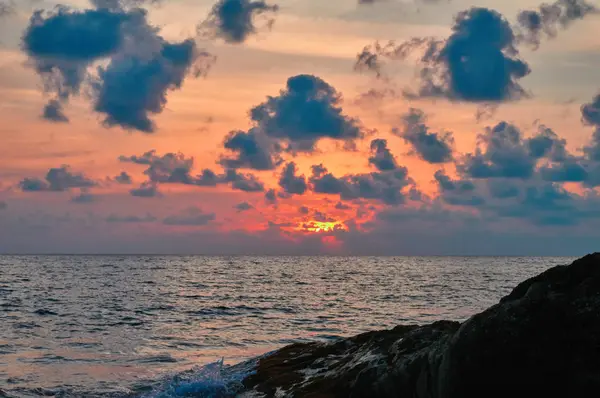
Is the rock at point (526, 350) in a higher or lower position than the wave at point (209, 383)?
higher

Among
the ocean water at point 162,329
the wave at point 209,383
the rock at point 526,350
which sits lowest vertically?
the ocean water at point 162,329

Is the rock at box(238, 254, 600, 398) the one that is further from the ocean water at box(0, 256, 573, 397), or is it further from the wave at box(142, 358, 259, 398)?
the ocean water at box(0, 256, 573, 397)

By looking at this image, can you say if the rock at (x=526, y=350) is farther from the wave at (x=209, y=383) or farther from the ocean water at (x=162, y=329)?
the ocean water at (x=162, y=329)

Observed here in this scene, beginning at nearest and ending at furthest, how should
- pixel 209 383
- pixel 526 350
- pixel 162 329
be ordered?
pixel 526 350, pixel 209 383, pixel 162 329

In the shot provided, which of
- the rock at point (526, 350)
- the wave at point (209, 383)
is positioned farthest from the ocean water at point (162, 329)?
the rock at point (526, 350)

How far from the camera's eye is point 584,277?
8852mm

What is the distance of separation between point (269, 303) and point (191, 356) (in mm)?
25644

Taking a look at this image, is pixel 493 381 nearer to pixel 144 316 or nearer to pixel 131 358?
pixel 131 358

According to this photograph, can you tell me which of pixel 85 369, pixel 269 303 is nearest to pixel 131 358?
pixel 85 369

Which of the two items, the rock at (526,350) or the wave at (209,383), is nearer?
the rock at (526,350)

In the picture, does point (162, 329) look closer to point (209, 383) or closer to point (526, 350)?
point (209, 383)

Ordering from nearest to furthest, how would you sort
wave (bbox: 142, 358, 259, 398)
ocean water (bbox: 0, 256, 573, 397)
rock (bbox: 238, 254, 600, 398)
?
rock (bbox: 238, 254, 600, 398), wave (bbox: 142, 358, 259, 398), ocean water (bbox: 0, 256, 573, 397)

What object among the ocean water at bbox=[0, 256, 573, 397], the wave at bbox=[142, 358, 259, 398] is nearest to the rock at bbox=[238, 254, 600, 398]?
the wave at bbox=[142, 358, 259, 398]

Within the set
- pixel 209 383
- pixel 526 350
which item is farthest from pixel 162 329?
pixel 526 350
